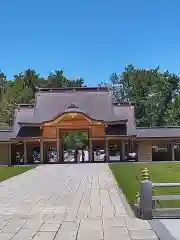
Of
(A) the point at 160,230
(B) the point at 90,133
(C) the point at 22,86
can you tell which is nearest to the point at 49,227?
(A) the point at 160,230

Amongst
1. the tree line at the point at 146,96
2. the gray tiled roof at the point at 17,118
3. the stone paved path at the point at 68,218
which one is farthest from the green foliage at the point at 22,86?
the stone paved path at the point at 68,218

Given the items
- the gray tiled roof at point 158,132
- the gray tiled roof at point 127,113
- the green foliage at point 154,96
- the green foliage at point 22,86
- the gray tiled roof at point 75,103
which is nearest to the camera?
the gray tiled roof at point 158,132

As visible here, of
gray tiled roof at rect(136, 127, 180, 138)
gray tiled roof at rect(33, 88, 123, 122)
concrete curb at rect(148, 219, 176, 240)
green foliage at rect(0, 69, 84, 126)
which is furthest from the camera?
green foliage at rect(0, 69, 84, 126)

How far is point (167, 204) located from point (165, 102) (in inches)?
2501

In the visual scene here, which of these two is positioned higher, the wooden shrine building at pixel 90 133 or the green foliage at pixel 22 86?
the green foliage at pixel 22 86

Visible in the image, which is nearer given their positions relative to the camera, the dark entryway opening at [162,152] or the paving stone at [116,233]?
the paving stone at [116,233]

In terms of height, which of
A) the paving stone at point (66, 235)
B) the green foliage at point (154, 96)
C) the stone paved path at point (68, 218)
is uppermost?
the green foliage at point (154, 96)

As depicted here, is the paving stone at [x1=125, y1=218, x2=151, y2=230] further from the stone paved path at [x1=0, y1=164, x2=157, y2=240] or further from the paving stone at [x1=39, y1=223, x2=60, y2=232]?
the paving stone at [x1=39, y1=223, x2=60, y2=232]

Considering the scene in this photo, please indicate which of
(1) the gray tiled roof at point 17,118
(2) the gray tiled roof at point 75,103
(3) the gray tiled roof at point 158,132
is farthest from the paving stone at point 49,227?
(2) the gray tiled roof at point 75,103

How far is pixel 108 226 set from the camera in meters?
8.78

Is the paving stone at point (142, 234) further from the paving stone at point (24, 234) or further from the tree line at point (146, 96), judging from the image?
the tree line at point (146, 96)

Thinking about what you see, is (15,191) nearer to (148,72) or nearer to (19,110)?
(19,110)

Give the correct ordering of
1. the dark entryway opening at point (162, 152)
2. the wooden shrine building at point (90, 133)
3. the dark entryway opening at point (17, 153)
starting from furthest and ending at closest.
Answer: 1. the dark entryway opening at point (162, 152)
2. the dark entryway opening at point (17, 153)
3. the wooden shrine building at point (90, 133)

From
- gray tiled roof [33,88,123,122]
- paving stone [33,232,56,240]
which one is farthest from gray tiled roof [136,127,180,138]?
paving stone [33,232,56,240]
